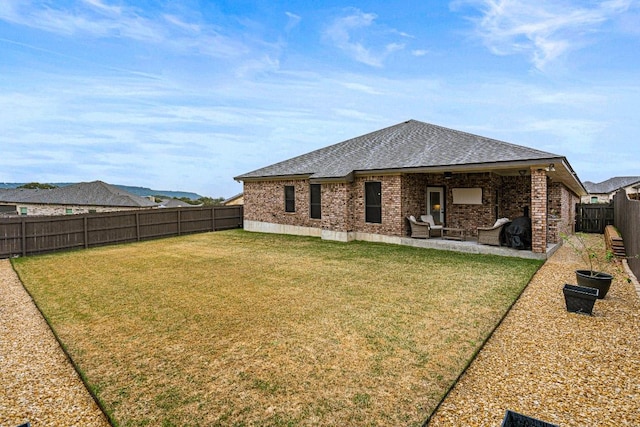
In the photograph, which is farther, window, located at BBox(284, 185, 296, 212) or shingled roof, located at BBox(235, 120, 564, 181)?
window, located at BBox(284, 185, 296, 212)

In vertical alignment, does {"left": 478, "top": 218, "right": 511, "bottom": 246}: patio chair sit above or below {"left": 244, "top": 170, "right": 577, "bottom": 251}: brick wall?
below

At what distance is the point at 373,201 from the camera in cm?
1279

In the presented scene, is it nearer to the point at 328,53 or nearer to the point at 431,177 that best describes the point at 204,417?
the point at 431,177

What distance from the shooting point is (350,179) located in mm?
12812

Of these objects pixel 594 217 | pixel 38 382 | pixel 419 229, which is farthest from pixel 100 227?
pixel 594 217

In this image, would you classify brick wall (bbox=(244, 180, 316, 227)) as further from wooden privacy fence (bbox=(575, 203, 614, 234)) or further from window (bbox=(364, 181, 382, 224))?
wooden privacy fence (bbox=(575, 203, 614, 234))

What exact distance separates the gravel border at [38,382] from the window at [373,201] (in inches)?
404

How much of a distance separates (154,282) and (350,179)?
8.02 metres

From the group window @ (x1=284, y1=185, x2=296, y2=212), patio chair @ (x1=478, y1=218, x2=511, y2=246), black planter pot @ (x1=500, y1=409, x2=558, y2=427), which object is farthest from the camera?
window @ (x1=284, y1=185, x2=296, y2=212)

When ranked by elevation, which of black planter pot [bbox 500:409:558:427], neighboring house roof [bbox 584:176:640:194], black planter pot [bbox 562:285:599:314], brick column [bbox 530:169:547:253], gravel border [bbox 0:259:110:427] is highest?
neighboring house roof [bbox 584:176:640:194]

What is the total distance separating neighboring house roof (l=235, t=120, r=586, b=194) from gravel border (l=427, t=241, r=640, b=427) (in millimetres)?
5239

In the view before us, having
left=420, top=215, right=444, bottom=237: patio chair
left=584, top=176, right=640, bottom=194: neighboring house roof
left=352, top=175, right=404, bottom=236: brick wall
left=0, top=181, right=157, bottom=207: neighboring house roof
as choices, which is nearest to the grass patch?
left=420, top=215, right=444, bottom=237: patio chair

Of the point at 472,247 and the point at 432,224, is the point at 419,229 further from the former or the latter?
the point at 472,247

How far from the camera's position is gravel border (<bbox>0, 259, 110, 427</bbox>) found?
9.39 ft
